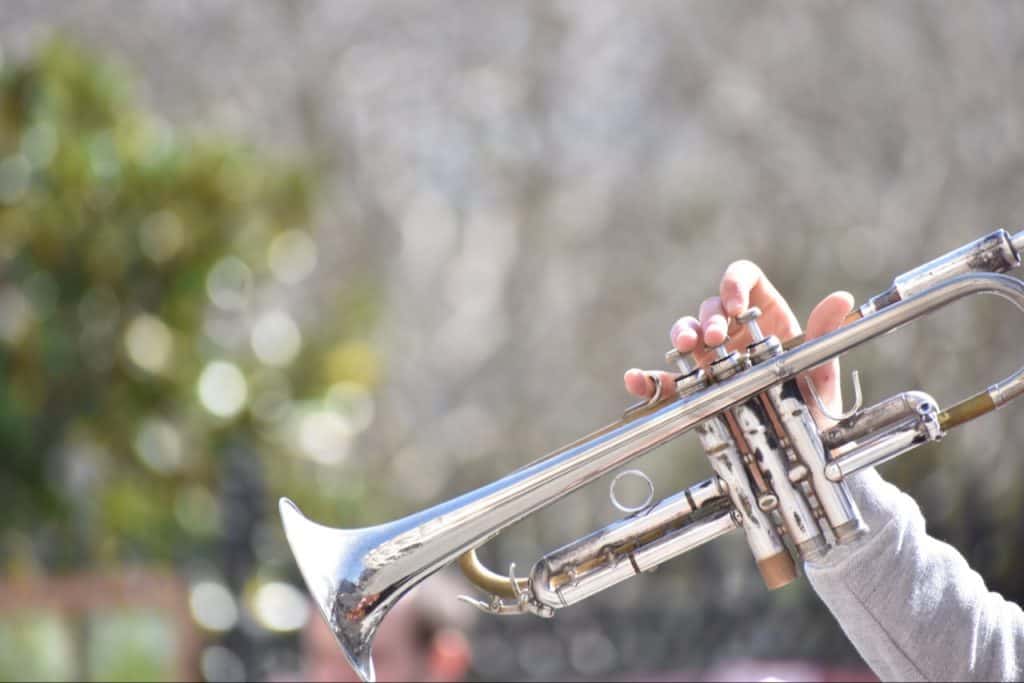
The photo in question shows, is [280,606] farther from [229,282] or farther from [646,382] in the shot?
[229,282]

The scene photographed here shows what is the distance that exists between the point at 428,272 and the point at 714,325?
828 centimetres

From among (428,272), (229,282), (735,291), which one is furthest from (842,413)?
(428,272)

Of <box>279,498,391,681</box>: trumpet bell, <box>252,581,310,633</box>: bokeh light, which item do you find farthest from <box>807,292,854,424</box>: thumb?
<box>252,581,310,633</box>: bokeh light

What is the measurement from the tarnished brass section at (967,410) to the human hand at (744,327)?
14 cm

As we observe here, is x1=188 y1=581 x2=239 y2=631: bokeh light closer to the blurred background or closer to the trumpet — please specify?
the blurred background

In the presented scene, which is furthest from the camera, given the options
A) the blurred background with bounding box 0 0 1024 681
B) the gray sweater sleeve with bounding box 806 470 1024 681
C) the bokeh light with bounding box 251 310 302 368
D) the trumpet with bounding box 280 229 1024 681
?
the bokeh light with bounding box 251 310 302 368

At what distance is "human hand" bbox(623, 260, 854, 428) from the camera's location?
5.25ft

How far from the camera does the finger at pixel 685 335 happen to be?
1.59m

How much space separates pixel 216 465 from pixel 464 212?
14.3ft

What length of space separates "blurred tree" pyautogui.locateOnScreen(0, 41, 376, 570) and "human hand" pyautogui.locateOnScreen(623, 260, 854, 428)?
13.1ft

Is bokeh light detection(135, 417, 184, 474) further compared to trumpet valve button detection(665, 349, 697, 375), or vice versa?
bokeh light detection(135, 417, 184, 474)

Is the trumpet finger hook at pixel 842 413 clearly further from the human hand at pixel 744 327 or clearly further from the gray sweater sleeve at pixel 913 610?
the gray sweater sleeve at pixel 913 610

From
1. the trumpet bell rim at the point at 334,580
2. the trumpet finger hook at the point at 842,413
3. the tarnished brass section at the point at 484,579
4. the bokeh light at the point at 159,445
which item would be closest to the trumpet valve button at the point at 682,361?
the trumpet finger hook at the point at 842,413

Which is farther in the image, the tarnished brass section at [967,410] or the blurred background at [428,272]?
the blurred background at [428,272]
